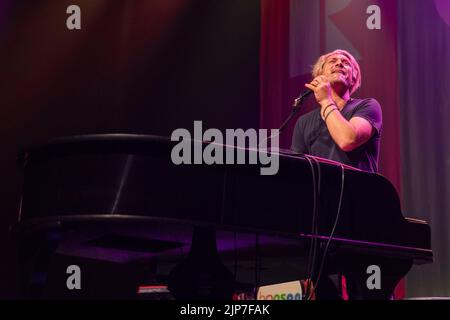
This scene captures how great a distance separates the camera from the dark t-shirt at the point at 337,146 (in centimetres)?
269

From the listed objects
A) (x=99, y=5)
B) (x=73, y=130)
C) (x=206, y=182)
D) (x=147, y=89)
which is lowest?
(x=206, y=182)

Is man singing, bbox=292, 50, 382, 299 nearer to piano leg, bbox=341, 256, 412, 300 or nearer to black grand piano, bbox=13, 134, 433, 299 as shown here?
piano leg, bbox=341, 256, 412, 300

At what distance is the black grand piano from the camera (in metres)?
1.89

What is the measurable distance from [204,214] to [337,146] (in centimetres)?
101

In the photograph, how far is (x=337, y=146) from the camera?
2.74 meters

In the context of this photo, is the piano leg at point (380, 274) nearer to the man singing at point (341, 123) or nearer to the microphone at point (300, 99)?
the man singing at point (341, 123)

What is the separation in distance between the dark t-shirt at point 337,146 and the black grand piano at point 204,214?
44 centimetres

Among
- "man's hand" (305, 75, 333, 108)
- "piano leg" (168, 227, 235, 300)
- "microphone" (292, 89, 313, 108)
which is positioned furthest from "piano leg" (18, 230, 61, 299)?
"man's hand" (305, 75, 333, 108)

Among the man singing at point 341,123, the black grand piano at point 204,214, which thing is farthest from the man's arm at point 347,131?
the black grand piano at point 204,214

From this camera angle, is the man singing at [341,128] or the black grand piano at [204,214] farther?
the man singing at [341,128]

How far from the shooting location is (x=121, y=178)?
188cm
